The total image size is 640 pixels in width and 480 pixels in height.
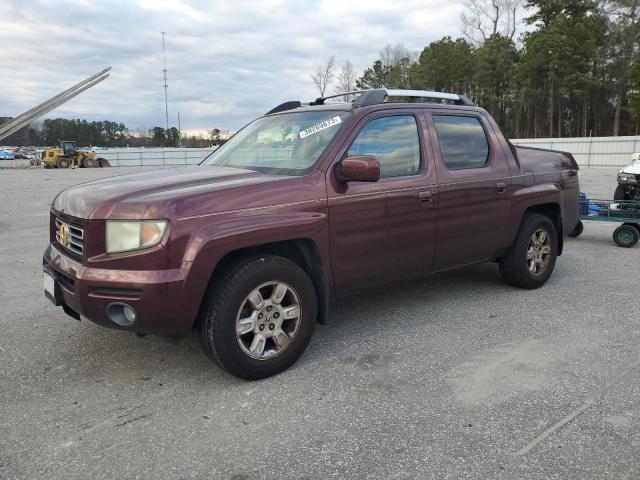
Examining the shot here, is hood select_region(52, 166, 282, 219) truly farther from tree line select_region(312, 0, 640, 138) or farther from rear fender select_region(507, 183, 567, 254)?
tree line select_region(312, 0, 640, 138)

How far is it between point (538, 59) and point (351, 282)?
178 ft

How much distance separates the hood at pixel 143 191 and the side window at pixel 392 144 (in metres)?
0.81

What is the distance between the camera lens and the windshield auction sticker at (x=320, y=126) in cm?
391

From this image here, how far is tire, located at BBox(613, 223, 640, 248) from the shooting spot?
7.36 metres

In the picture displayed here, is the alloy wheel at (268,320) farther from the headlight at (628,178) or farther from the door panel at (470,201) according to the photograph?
the headlight at (628,178)

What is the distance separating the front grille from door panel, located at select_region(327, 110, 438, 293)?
62.2 inches

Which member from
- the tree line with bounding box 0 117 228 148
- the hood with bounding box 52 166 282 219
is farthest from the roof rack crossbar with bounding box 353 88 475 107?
the tree line with bounding box 0 117 228 148

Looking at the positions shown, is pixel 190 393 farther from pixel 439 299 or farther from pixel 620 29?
pixel 620 29

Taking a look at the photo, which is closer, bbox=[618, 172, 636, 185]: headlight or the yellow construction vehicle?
bbox=[618, 172, 636, 185]: headlight

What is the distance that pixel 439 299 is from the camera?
502 centimetres

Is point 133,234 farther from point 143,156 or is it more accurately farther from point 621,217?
point 143,156

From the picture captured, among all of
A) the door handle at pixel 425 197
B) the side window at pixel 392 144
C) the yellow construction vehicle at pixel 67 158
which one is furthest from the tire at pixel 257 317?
the yellow construction vehicle at pixel 67 158

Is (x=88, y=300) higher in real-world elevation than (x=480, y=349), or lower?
higher

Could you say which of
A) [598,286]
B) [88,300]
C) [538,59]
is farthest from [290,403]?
[538,59]
